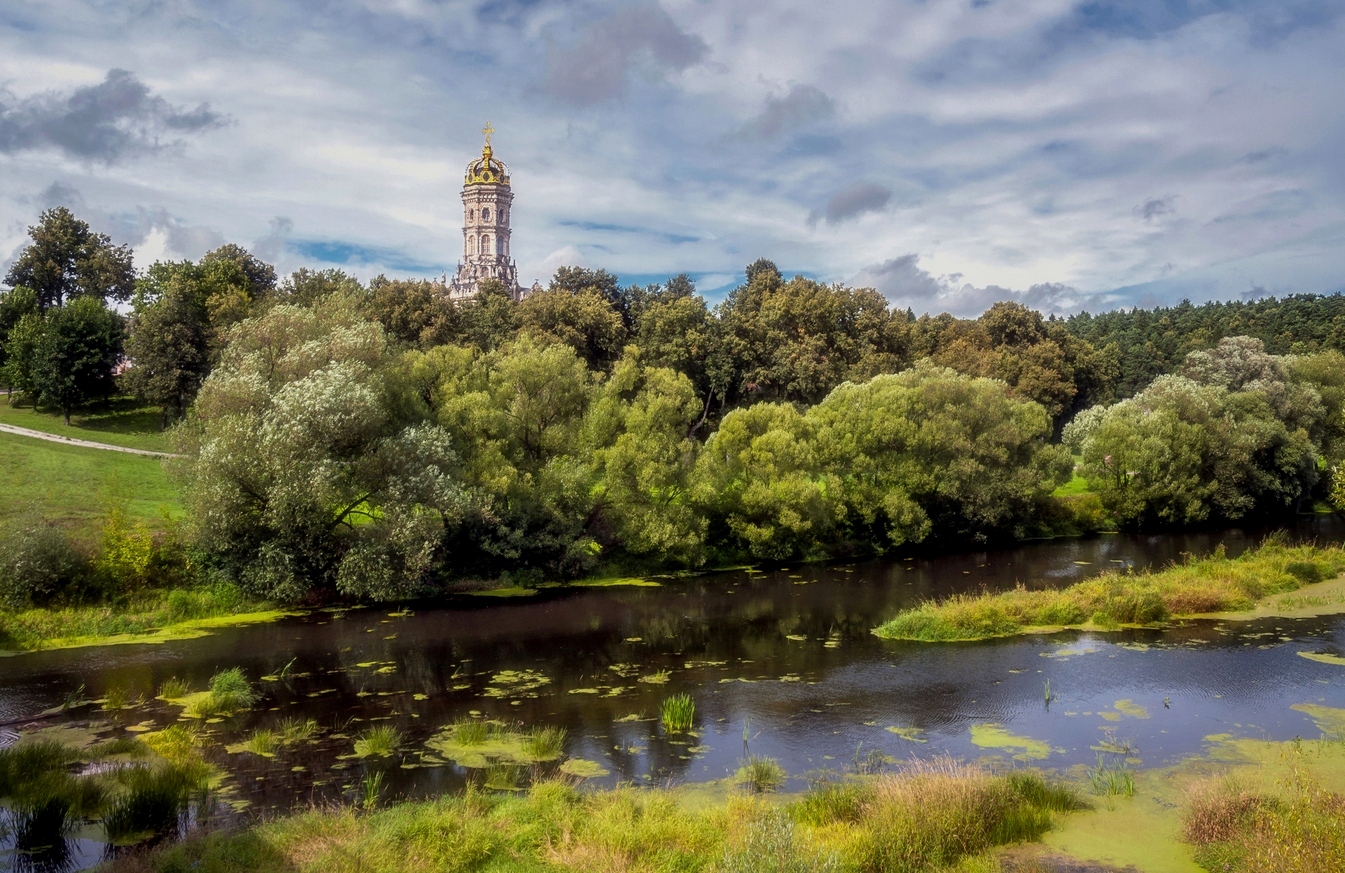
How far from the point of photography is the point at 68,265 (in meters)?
65.9

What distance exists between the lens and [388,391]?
35.2 meters

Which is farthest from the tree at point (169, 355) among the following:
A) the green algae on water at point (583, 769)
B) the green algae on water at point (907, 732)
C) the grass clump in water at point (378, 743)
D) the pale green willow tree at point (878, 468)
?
the green algae on water at point (907, 732)

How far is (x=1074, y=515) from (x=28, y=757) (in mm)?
45902

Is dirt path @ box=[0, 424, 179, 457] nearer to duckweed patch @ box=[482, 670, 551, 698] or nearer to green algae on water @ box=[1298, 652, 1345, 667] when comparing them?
duckweed patch @ box=[482, 670, 551, 698]

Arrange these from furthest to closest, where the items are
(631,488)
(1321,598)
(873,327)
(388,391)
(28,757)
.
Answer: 1. (873,327)
2. (631,488)
3. (388,391)
4. (1321,598)
5. (28,757)

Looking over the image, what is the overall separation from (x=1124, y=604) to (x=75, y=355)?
53.9m

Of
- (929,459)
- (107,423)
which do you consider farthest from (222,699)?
(107,423)

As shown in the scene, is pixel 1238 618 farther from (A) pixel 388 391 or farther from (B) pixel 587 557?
(A) pixel 388 391

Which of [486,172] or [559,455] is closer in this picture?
[559,455]

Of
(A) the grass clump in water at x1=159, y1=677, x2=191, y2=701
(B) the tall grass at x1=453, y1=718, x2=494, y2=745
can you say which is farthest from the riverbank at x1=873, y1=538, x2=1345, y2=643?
(A) the grass clump in water at x1=159, y1=677, x2=191, y2=701

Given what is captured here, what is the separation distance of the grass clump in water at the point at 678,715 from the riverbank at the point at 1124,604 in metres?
9.66

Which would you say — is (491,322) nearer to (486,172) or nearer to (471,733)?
(471,733)

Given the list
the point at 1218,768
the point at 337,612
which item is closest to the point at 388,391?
the point at 337,612

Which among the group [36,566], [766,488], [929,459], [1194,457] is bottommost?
[36,566]
